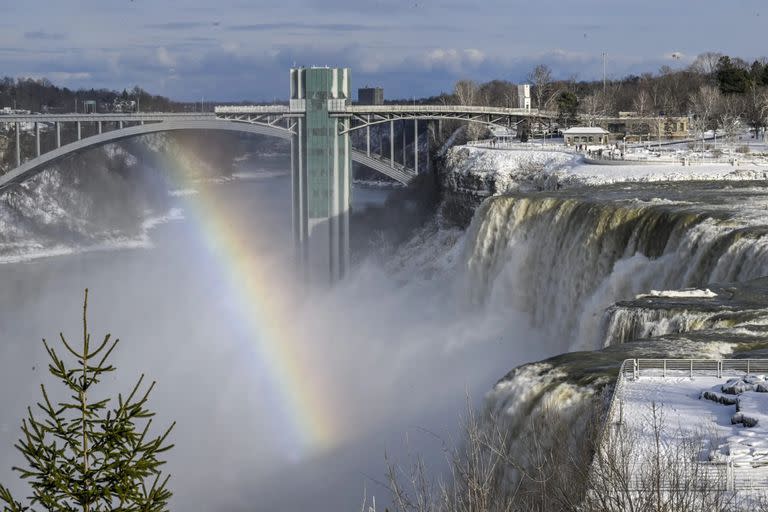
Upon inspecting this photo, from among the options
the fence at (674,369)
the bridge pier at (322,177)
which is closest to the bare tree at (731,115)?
the bridge pier at (322,177)

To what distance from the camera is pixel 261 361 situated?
130 feet

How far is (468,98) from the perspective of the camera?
277 ft

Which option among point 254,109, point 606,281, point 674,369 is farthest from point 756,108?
point 674,369

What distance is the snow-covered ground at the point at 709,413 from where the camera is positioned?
11750mm

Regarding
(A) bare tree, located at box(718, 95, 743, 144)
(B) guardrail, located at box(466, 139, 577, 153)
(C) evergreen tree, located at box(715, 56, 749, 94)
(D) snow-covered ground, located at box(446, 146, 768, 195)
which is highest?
(C) evergreen tree, located at box(715, 56, 749, 94)

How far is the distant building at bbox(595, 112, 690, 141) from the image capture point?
61969mm

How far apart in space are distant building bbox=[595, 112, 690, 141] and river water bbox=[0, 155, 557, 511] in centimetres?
1292

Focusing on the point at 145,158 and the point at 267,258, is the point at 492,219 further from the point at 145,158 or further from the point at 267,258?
the point at 145,158

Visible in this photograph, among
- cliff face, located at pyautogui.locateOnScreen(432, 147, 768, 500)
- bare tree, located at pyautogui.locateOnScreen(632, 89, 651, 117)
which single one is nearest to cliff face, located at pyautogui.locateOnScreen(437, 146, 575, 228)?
cliff face, located at pyautogui.locateOnScreen(432, 147, 768, 500)

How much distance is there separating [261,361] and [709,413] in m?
27.3

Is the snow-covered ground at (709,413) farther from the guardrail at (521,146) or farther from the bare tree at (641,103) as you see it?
the bare tree at (641,103)

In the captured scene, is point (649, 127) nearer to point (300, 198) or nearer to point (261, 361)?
point (300, 198)

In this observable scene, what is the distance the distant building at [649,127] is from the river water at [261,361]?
1292 centimetres

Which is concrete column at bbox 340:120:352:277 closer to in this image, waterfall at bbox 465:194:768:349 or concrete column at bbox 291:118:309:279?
concrete column at bbox 291:118:309:279
